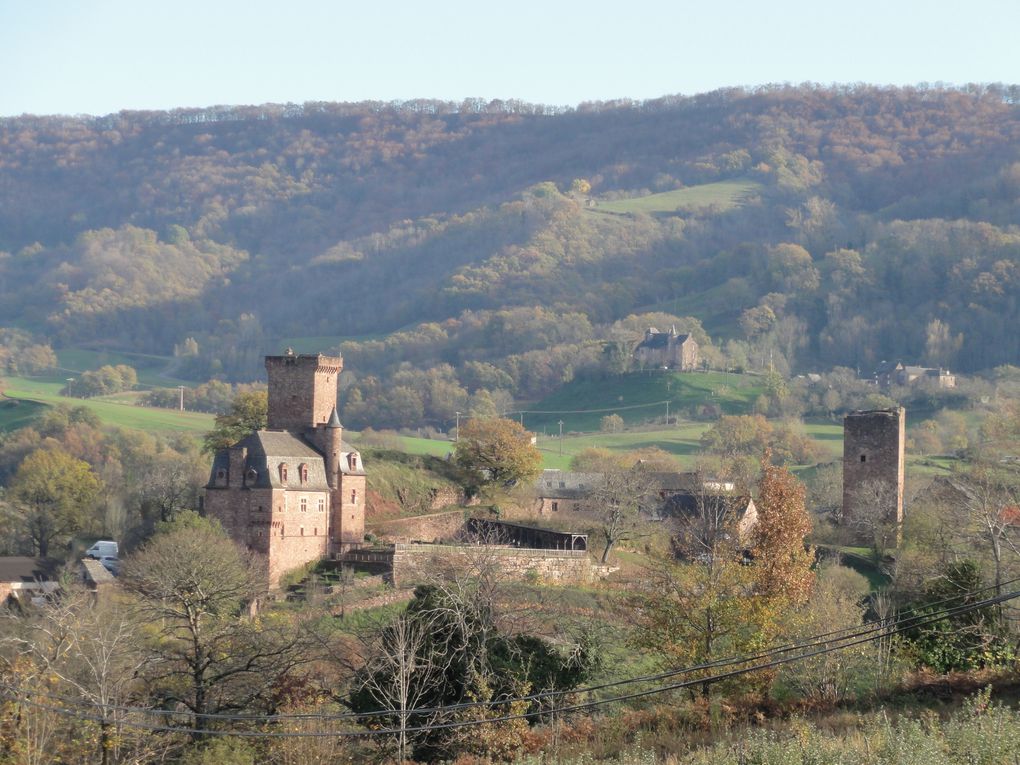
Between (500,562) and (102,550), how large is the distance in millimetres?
19072

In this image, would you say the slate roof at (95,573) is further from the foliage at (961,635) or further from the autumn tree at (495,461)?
the foliage at (961,635)

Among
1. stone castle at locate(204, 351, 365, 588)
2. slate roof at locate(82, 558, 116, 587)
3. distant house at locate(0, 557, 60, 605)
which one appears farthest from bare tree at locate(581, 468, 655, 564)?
distant house at locate(0, 557, 60, 605)

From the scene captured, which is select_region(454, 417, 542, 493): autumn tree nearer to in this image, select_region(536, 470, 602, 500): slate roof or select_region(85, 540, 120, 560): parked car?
select_region(536, 470, 602, 500): slate roof

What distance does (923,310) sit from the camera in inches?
7564

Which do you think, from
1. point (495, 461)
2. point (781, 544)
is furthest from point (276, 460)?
point (781, 544)

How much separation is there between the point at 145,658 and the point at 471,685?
351 inches

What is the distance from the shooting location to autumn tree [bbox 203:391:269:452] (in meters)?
73.9

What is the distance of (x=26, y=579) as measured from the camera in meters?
65.4

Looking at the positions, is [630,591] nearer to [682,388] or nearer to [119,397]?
[682,388]

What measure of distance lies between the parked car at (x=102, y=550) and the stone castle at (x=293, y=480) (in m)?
9.35

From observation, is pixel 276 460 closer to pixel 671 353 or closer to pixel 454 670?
pixel 454 670

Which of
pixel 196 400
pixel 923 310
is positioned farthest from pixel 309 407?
pixel 923 310

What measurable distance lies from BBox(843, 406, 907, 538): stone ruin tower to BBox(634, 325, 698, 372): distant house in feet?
244

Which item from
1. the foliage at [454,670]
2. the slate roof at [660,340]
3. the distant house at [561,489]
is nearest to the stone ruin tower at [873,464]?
the distant house at [561,489]
